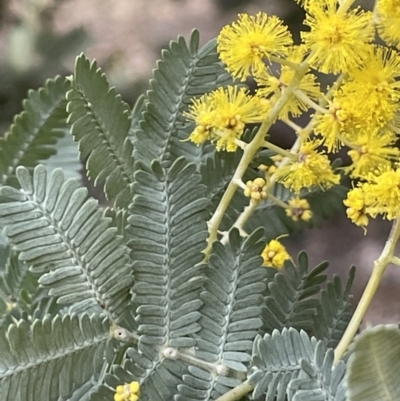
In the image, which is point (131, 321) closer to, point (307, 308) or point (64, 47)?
point (307, 308)

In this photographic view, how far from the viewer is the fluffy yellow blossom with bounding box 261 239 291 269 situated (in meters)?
0.45

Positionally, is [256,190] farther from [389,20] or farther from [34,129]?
[34,129]

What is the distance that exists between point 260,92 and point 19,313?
259 millimetres

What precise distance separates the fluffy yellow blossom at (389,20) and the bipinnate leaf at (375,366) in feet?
0.58

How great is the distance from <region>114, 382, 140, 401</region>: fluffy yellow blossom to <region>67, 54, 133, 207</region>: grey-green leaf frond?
139 mm

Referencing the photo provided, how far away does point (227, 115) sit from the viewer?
398mm

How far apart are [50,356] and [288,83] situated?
24cm

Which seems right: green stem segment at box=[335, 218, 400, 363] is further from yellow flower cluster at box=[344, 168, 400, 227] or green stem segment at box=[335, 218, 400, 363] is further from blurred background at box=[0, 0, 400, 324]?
blurred background at box=[0, 0, 400, 324]

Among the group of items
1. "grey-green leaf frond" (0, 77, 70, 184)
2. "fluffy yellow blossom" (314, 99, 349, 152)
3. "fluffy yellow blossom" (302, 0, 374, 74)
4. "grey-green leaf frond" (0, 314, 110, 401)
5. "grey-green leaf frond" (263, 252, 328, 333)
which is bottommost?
"grey-green leaf frond" (0, 314, 110, 401)

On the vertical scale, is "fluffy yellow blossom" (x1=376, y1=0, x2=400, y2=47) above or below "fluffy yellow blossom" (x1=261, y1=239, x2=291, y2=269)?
above

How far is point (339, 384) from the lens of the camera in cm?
35

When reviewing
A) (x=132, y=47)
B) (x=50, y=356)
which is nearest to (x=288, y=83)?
(x=50, y=356)

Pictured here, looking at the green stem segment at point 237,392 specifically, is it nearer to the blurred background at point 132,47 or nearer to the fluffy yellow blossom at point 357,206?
the fluffy yellow blossom at point 357,206

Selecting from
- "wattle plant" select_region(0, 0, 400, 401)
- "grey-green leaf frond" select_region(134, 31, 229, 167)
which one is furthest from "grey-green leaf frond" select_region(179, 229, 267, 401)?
"grey-green leaf frond" select_region(134, 31, 229, 167)
